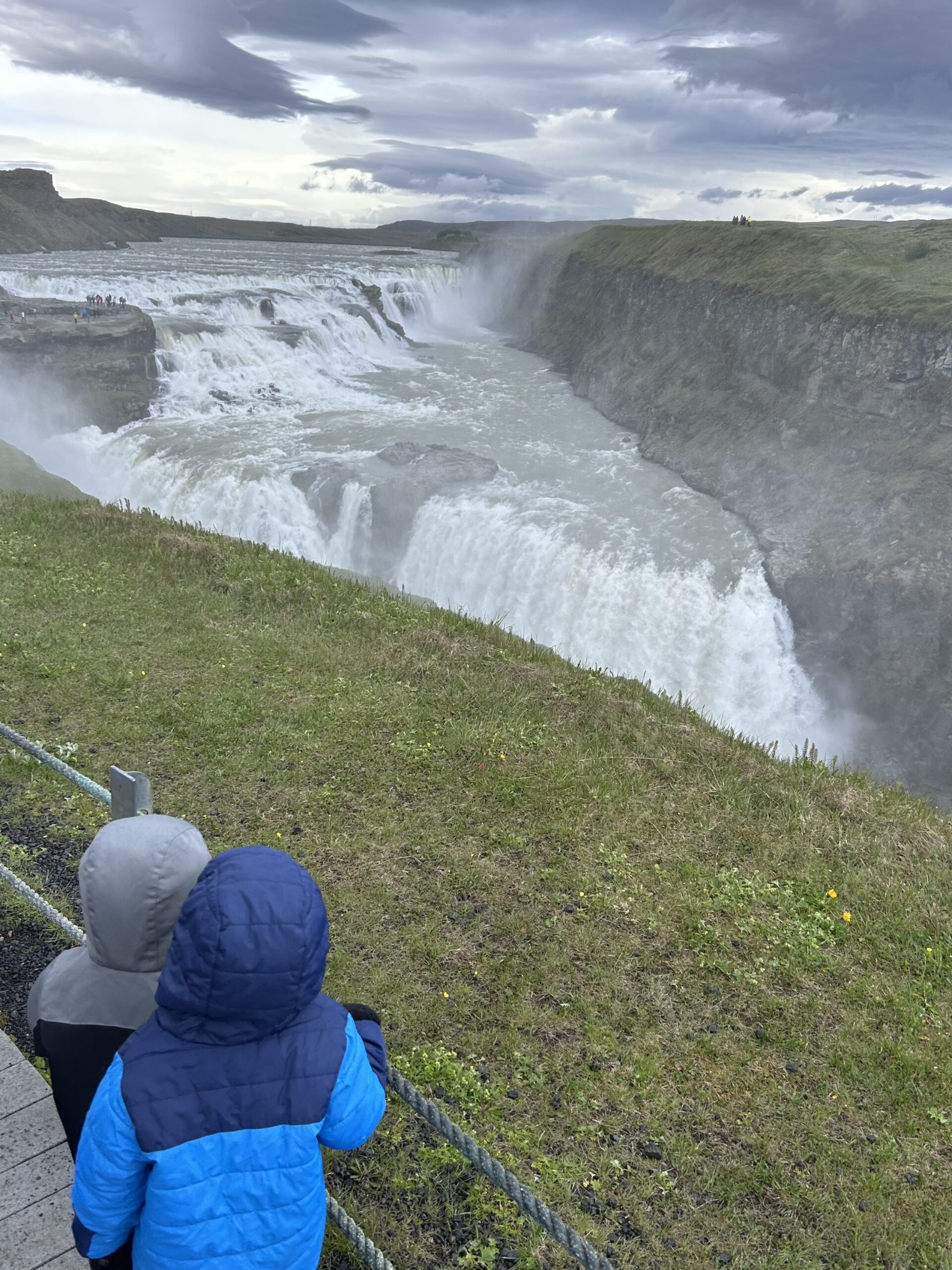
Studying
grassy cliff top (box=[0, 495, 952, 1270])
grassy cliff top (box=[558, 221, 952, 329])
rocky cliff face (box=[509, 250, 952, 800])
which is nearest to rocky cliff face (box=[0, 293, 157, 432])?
rocky cliff face (box=[509, 250, 952, 800])

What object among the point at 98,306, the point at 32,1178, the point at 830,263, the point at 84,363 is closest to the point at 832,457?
the point at 830,263

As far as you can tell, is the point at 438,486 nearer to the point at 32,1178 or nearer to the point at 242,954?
the point at 32,1178

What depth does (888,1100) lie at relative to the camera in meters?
4.94

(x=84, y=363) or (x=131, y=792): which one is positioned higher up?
(x=84, y=363)

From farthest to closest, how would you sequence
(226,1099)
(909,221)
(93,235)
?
(93,235) → (909,221) → (226,1099)

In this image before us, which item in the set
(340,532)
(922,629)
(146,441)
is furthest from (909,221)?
(146,441)

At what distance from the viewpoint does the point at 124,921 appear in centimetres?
278

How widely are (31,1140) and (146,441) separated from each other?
31.8 m

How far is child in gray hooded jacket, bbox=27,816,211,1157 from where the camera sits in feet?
8.93

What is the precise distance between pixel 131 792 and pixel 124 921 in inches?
53.0

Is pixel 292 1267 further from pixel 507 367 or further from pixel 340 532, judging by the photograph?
pixel 507 367

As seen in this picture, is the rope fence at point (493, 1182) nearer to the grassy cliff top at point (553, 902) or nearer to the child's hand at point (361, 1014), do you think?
the child's hand at point (361, 1014)

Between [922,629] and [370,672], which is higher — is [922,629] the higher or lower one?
the lower one

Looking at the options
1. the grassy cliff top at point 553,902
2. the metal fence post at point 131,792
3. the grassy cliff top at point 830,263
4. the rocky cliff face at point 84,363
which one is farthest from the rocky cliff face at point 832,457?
the metal fence post at point 131,792
